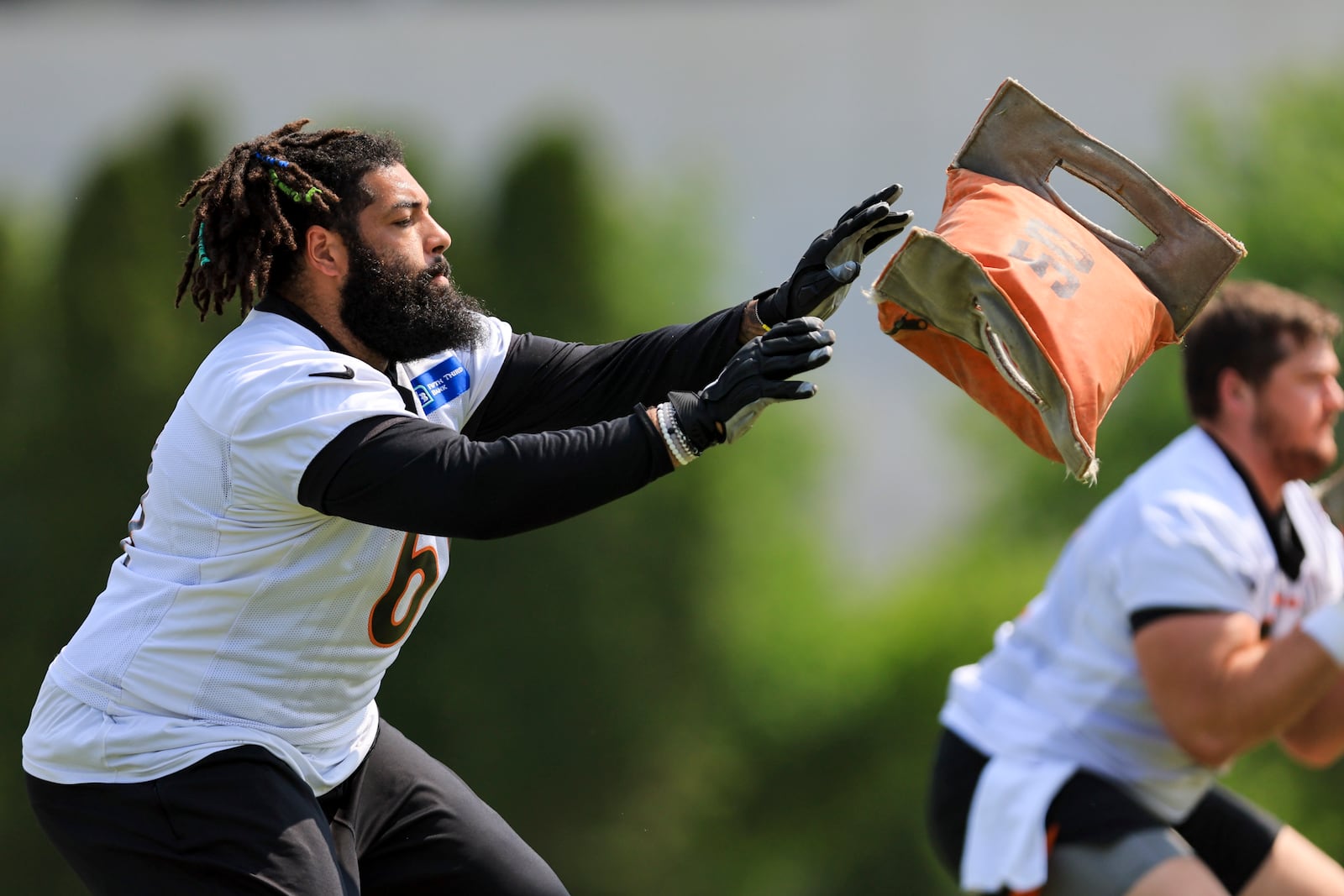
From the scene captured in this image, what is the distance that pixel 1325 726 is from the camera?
2906 mm

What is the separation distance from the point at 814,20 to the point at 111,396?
19.7ft

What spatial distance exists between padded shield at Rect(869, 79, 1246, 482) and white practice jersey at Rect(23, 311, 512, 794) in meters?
1.09

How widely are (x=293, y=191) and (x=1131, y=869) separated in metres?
2.06

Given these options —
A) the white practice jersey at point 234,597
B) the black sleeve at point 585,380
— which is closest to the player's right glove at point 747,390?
the white practice jersey at point 234,597

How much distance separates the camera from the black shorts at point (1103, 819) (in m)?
2.75

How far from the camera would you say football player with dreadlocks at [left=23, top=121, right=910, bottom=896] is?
111 inches

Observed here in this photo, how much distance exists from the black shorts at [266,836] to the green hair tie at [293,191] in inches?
43.5

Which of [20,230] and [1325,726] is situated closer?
[1325,726]

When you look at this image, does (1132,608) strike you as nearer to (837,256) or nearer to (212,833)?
(837,256)

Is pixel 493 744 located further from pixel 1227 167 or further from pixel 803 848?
pixel 1227 167

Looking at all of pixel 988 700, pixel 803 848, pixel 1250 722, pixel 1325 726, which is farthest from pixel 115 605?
pixel 803 848

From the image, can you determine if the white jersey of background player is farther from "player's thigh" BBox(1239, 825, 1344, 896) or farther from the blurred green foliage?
the blurred green foliage

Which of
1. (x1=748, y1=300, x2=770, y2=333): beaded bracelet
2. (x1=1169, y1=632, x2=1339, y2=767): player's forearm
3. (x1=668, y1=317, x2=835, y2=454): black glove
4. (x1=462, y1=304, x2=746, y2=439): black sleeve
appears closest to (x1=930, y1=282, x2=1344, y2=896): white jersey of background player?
(x1=1169, y1=632, x2=1339, y2=767): player's forearm

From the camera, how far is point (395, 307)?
10.6 feet
